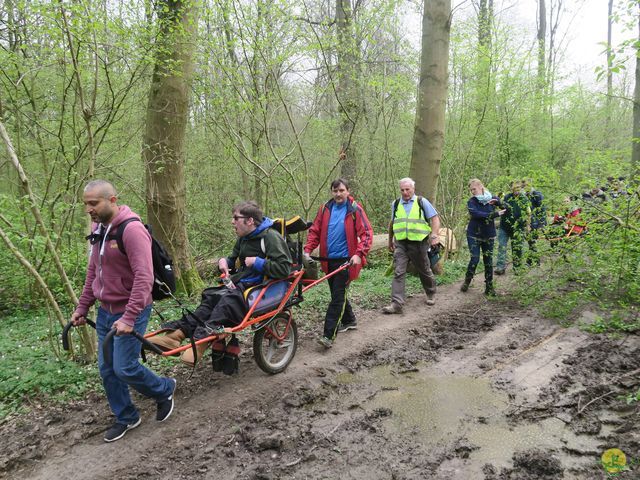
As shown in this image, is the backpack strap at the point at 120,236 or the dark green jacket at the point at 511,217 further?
the dark green jacket at the point at 511,217

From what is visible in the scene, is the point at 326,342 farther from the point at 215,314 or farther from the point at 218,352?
the point at 215,314

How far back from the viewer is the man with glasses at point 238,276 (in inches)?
144

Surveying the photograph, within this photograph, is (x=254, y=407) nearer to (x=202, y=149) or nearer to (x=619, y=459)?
(x=619, y=459)

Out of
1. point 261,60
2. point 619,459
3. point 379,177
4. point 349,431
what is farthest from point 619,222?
point 379,177

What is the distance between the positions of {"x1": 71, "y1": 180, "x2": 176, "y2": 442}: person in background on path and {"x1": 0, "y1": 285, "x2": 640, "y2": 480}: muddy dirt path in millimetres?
350

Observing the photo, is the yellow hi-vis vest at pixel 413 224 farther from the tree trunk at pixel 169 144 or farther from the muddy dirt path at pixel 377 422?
the tree trunk at pixel 169 144

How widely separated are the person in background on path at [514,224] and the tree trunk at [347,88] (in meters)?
3.00

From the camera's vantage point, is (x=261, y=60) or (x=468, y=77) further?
(x=468, y=77)

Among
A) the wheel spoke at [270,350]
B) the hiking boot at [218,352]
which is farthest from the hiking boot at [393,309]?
the hiking boot at [218,352]

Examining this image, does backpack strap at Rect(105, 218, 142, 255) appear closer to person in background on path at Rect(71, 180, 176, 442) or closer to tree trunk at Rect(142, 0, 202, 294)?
person in background on path at Rect(71, 180, 176, 442)

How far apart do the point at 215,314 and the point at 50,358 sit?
8.10 feet

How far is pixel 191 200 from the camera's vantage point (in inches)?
435

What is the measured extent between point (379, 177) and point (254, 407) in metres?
10.1

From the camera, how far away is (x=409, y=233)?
6449 millimetres
